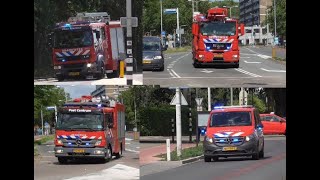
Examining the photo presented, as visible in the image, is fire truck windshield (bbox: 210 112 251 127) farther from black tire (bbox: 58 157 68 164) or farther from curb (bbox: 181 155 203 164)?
black tire (bbox: 58 157 68 164)

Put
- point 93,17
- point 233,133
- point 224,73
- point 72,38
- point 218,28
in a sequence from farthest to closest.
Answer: point 218,28, point 224,73, point 72,38, point 93,17, point 233,133

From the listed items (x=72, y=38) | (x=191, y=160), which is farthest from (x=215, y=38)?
(x=72, y=38)

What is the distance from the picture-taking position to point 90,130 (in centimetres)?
830

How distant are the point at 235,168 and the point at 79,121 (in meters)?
2.29

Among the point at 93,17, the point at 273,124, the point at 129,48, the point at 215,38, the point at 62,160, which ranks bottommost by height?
the point at 62,160

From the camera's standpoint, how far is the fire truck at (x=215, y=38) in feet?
27.7

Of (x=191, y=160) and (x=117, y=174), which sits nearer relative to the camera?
(x=191, y=160)

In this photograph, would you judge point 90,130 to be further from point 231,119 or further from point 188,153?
point 231,119

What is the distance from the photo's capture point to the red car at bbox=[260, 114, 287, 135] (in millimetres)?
7625

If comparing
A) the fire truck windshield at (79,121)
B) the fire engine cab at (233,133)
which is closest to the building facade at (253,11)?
the fire engine cab at (233,133)

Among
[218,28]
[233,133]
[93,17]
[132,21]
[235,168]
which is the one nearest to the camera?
[235,168]

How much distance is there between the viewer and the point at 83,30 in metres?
8.28

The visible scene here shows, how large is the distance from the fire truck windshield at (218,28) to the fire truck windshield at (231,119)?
1238 mm

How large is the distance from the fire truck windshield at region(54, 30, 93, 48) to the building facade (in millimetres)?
2207
